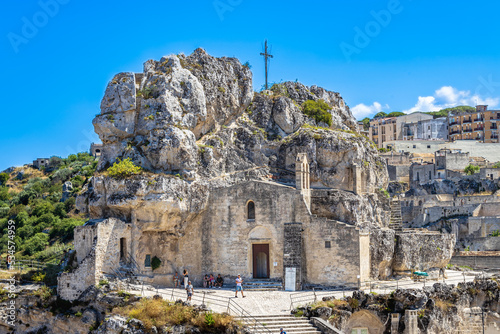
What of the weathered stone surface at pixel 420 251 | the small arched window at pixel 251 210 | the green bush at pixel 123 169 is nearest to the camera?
the green bush at pixel 123 169

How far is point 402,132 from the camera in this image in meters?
100

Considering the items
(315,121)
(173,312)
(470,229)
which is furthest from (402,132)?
(173,312)

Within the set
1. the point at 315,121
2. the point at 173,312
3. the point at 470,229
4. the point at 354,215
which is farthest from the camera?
the point at 470,229

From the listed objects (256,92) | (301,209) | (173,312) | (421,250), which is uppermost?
(256,92)

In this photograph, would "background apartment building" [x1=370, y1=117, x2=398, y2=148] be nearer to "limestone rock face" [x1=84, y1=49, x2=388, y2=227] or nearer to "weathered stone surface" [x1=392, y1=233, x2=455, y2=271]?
"limestone rock face" [x1=84, y1=49, x2=388, y2=227]

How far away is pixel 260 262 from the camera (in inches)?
1404

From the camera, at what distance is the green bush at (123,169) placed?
33719 mm

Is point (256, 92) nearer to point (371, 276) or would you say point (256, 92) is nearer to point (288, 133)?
point (288, 133)

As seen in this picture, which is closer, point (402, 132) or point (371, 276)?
point (371, 276)

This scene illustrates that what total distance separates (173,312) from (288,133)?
1694cm

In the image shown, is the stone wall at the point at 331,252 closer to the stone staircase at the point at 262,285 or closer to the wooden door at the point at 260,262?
the stone staircase at the point at 262,285

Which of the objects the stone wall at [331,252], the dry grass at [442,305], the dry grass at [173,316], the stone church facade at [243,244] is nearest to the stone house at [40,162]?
the stone church facade at [243,244]

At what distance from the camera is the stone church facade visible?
32.2 metres

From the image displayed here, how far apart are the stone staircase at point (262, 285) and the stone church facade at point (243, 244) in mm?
396
